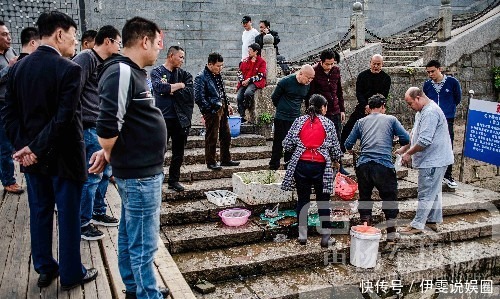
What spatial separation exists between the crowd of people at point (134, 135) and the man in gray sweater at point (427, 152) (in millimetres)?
15

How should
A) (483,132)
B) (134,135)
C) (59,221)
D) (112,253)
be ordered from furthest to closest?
(483,132)
(112,253)
(59,221)
(134,135)

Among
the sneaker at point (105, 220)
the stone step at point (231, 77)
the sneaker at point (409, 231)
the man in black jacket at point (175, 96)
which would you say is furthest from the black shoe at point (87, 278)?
the stone step at point (231, 77)

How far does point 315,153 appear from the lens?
18.3 ft

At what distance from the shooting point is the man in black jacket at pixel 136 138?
9.50 feet

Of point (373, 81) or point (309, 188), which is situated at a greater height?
point (373, 81)

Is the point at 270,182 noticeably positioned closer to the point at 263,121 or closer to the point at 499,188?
the point at 263,121

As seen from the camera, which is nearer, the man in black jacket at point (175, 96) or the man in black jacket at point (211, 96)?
the man in black jacket at point (175, 96)

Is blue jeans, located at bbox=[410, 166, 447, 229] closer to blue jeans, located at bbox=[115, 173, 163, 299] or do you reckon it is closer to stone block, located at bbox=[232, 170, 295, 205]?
stone block, located at bbox=[232, 170, 295, 205]

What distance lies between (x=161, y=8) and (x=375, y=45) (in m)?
6.63

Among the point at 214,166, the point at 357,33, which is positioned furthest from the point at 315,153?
the point at 357,33

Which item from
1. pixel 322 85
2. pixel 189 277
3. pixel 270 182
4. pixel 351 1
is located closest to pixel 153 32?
pixel 189 277

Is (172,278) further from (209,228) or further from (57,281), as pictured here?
(209,228)

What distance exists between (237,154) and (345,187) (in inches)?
90.2

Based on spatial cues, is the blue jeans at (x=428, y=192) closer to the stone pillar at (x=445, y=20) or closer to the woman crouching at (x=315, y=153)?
the woman crouching at (x=315, y=153)
